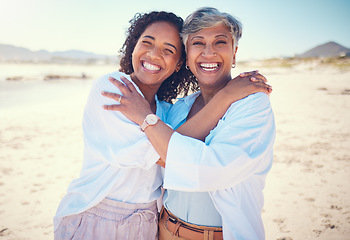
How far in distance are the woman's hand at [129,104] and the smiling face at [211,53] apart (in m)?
0.71

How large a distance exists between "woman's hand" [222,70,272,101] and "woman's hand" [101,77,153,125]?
0.69m

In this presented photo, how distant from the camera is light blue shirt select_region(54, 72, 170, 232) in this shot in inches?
74.6

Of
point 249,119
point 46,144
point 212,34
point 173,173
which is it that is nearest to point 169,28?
point 212,34

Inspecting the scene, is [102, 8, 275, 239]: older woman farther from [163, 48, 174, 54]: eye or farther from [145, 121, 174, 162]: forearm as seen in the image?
[163, 48, 174, 54]: eye

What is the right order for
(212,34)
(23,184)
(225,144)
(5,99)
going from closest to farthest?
(225,144) → (212,34) → (23,184) → (5,99)

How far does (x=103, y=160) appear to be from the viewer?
6.47 feet

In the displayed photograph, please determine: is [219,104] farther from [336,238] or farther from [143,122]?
[336,238]

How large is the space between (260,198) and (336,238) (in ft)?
8.78

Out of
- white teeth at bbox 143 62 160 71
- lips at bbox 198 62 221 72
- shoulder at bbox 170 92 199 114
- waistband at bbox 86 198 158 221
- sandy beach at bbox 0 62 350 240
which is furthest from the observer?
sandy beach at bbox 0 62 350 240

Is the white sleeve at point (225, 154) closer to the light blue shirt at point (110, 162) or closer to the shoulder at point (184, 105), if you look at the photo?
the light blue shirt at point (110, 162)

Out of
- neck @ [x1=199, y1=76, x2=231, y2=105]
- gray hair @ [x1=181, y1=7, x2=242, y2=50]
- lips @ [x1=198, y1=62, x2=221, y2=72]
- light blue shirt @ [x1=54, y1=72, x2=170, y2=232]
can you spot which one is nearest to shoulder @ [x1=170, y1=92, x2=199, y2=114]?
neck @ [x1=199, y1=76, x2=231, y2=105]

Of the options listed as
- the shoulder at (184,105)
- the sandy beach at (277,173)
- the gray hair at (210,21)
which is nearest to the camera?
the gray hair at (210,21)

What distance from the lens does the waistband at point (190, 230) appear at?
1.91 metres

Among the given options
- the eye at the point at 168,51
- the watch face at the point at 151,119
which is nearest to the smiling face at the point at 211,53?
the eye at the point at 168,51
